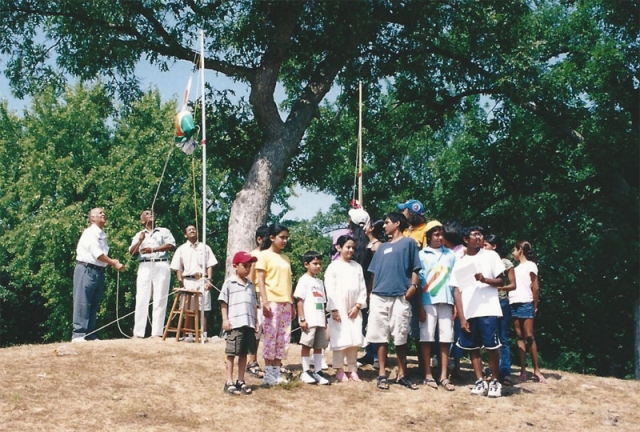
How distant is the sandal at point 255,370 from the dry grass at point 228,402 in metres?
0.19

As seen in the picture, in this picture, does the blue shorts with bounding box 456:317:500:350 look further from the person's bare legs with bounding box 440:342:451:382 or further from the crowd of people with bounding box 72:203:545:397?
the person's bare legs with bounding box 440:342:451:382

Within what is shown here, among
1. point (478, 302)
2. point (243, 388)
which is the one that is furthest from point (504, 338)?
point (243, 388)

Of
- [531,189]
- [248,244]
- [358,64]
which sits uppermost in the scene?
[358,64]

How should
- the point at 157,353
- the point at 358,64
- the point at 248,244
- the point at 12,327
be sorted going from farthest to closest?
the point at 12,327, the point at 358,64, the point at 248,244, the point at 157,353

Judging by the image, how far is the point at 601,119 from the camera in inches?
729

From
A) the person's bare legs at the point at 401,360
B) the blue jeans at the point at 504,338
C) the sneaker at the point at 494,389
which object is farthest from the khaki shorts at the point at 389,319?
the blue jeans at the point at 504,338

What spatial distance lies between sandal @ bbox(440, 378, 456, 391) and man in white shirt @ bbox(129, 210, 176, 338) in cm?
494

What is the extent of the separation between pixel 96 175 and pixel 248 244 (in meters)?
16.7

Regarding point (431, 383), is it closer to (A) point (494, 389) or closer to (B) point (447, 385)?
(B) point (447, 385)

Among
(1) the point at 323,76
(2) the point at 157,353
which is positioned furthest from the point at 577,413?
(1) the point at 323,76

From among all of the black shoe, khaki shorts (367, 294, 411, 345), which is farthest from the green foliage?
khaki shorts (367, 294, 411, 345)

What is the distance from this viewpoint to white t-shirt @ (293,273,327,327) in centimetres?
944

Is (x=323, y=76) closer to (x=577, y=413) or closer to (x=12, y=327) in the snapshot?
(x=577, y=413)

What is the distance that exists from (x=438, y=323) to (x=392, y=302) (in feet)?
2.15
